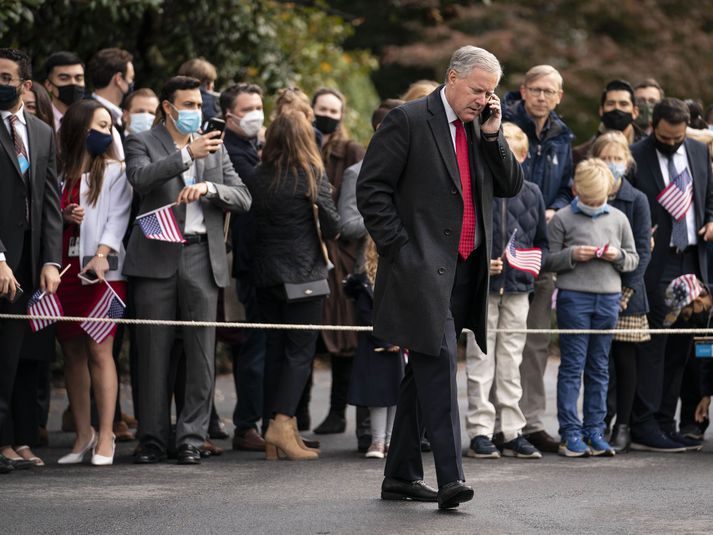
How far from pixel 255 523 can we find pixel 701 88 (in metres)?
16.5

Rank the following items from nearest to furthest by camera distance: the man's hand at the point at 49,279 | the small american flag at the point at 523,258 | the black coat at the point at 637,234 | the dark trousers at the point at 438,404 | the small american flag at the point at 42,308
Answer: the dark trousers at the point at 438,404
the man's hand at the point at 49,279
the small american flag at the point at 42,308
the small american flag at the point at 523,258
the black coat at the point at 637,234

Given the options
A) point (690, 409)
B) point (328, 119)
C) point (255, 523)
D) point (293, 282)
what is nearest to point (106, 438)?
point (293, 282)

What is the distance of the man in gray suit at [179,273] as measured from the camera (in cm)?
866

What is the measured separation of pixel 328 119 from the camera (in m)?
10.6

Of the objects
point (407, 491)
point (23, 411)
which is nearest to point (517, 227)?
point (407, 491)

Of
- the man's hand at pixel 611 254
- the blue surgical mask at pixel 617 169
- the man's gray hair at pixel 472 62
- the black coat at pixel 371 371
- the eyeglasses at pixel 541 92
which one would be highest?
the eyeglasses at pixel 541 92

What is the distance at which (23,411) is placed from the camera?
871 centimetres

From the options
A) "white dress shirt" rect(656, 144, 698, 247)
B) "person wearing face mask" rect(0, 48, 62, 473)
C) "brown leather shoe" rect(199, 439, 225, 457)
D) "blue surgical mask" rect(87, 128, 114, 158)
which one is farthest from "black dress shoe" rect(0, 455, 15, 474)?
"white dress shirt" rect(656, 144, 698, 247)

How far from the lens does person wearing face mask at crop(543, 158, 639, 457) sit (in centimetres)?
917

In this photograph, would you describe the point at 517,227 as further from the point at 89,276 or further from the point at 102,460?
the point at 102,460

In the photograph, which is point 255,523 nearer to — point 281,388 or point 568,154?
point 281,388

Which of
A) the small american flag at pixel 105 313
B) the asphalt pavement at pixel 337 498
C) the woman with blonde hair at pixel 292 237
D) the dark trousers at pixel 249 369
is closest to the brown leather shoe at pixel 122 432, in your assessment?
the asphalt pavement at pixel 337 498

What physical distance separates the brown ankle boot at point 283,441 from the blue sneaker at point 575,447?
1.61 metres

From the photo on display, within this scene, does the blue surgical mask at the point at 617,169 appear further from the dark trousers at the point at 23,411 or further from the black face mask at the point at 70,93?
the dark trousers at the point at 23,411
